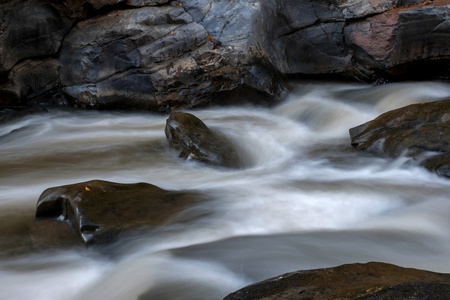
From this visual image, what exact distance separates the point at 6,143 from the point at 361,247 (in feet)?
17.3

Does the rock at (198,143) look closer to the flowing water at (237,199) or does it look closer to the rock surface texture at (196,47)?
the flowing water at (237,199)

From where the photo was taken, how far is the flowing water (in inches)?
124

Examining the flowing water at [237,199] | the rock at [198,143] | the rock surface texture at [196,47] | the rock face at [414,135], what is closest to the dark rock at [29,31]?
the rock surface texture at [196,47]

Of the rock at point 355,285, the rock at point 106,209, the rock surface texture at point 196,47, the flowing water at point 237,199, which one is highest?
the rock surface texture at point 196,47

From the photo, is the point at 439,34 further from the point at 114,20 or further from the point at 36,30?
the point at 36,30

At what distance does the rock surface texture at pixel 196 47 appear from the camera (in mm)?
7836

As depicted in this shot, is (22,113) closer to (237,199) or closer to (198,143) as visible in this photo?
(198,143)

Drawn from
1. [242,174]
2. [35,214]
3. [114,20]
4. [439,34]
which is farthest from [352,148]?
[114,20]

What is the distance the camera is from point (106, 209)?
3787 millimetres

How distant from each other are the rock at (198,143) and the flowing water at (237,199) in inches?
5.6

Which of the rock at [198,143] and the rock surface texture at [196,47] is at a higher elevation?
the rock surface texture at [196,47]

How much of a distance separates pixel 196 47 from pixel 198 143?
264 cm

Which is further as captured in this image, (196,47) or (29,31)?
(29,31)

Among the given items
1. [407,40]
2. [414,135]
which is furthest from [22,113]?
[407,40]
